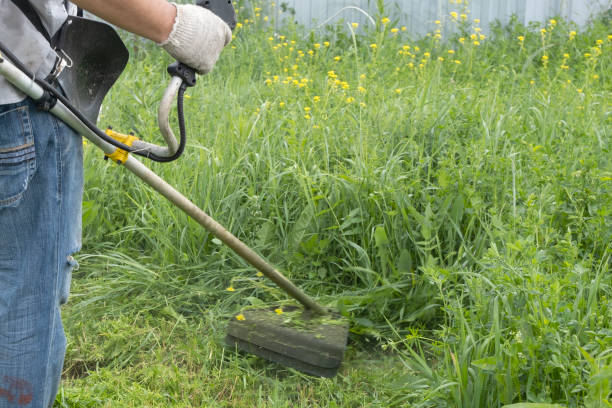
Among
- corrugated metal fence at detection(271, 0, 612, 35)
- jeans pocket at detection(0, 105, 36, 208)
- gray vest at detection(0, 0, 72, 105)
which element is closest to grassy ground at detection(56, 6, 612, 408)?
jeans pocket at detection(0, 105, 36, 208)

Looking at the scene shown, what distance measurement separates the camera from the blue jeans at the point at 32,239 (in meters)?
1.55

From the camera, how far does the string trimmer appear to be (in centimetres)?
163

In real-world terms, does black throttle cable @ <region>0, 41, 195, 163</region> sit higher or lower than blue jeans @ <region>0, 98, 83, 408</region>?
higher

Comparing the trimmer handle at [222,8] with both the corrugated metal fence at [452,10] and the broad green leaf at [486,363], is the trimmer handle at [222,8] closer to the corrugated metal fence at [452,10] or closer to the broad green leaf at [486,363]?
the broad green leaf at [486,363]

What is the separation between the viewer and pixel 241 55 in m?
5.65

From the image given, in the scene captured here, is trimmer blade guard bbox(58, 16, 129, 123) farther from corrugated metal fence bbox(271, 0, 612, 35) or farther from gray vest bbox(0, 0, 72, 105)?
corrugated metal fence bbox(271, 0, 612, 35)

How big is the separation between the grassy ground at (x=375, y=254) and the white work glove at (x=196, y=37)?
39.2 inches

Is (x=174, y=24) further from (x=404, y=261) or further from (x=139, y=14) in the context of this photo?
(x=404, y=261)

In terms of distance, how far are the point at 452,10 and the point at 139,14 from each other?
18.9 ft

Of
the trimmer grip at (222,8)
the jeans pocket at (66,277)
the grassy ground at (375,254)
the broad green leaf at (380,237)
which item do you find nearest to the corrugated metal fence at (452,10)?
the grassy ground at (375,254)

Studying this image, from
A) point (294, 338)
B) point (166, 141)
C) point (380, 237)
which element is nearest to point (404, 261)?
point (380, 237)

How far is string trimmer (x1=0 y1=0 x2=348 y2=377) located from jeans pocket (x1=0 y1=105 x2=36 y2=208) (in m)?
0.06

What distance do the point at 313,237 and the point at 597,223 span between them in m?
1.11

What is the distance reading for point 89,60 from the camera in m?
1.77
